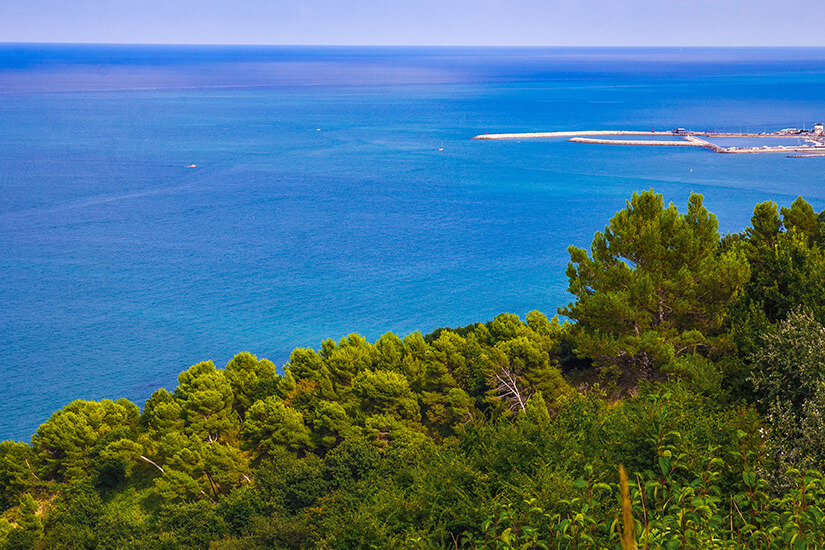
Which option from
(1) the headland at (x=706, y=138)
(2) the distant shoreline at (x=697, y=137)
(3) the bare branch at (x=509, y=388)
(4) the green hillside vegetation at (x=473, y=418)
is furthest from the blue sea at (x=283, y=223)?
(3) the bare branch at (x=509, y=388)

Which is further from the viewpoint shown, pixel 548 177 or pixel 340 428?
pixel 548 177

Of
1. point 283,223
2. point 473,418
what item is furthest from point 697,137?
point 473,418

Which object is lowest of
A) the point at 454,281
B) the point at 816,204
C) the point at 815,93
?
the point at 454,281

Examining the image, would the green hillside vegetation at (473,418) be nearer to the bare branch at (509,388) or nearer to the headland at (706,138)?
the bare branch at (509,388)

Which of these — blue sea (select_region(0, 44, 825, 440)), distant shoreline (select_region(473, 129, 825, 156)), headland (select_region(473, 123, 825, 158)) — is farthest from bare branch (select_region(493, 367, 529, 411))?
distant shoreline (select_region(473, 129, 825, 156))

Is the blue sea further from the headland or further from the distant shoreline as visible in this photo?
the headland

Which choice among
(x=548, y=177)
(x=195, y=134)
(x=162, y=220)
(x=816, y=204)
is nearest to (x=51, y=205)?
(x=162, y=220)

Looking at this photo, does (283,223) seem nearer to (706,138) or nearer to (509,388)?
(509,388)

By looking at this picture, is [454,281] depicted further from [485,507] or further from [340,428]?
[485,507]
